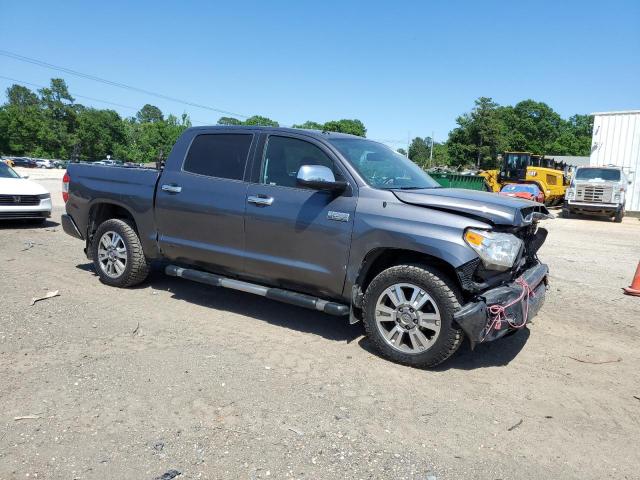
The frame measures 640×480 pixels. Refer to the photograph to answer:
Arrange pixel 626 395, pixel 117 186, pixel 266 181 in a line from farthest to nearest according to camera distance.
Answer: pixel 117 186 → pixel 266 181 → pixel 626 395

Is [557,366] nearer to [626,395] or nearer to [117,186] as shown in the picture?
[626,395]

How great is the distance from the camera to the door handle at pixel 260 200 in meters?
4.92

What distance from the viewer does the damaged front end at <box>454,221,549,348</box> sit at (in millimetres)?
3869

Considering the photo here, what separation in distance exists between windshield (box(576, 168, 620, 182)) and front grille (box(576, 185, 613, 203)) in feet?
2.57

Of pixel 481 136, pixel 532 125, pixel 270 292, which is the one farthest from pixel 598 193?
pixel 532 125

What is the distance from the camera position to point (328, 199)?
460 cm

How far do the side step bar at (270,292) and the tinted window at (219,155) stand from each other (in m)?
1.05

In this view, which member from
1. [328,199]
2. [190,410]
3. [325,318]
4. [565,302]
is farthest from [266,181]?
[565,302]

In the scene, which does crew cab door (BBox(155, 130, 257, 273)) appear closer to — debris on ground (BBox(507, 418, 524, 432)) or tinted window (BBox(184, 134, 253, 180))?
tinted window (BBox(184, 134, 253, 180))

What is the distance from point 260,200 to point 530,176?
24014 mm

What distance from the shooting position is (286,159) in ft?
16.6

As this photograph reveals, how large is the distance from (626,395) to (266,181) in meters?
3.55

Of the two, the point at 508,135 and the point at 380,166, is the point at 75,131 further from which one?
the point at 380,166

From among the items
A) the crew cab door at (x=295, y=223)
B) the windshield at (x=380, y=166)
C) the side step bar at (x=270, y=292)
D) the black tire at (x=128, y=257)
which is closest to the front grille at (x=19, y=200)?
the black tire at (x=128, y=257)
